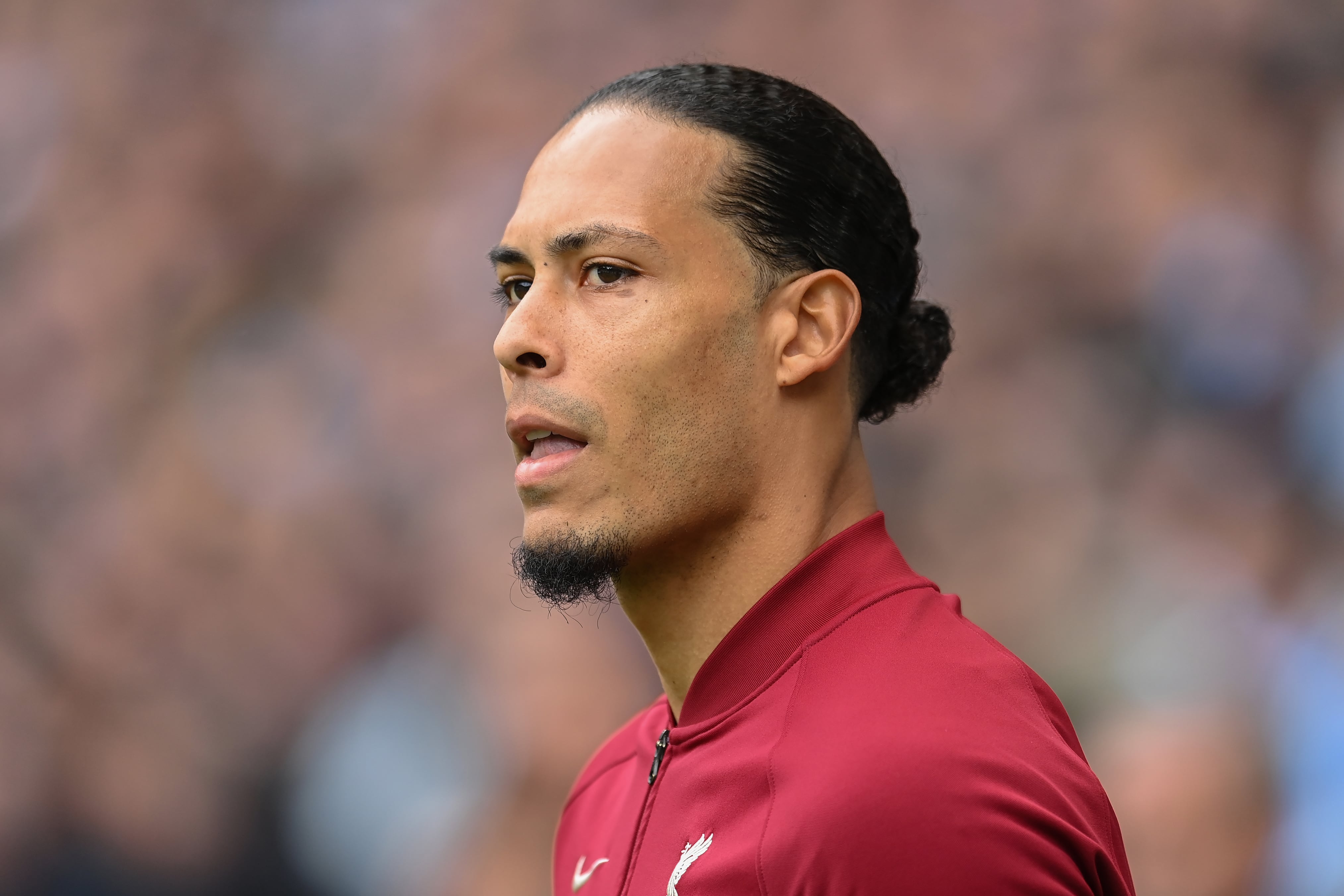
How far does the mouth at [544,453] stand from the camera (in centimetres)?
163

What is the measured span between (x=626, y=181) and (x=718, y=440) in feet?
1.22

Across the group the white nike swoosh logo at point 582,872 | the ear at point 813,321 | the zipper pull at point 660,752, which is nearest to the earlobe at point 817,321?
the ear at point 813,321

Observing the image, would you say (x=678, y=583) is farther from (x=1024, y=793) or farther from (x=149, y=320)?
(x=149, y=320)

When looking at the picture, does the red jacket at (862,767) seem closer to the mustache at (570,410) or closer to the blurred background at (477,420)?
the mustache at (570,410)

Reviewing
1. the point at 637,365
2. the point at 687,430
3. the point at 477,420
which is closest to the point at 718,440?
the point at 687,430

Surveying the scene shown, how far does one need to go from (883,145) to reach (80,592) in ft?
9.40

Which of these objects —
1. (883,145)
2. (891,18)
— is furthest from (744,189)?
(891,18)

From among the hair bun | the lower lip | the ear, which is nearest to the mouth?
the lower lip

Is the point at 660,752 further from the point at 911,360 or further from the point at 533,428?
the point at 911,360

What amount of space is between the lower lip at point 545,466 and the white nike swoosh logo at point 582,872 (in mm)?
561

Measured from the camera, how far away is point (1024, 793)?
122cm

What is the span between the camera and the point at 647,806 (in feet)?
5.42

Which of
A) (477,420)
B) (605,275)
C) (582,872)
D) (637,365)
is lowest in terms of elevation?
(582,872)

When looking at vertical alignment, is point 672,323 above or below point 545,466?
above
